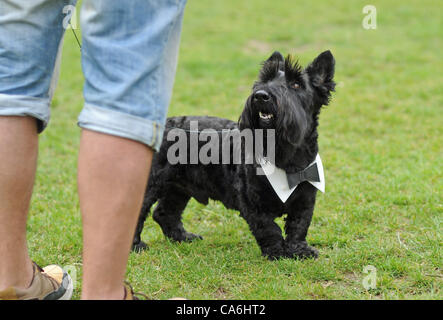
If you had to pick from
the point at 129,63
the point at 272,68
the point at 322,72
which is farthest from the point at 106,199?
the point at 322,72

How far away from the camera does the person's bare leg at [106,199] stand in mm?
1798

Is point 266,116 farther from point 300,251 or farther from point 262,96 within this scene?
point 300,251

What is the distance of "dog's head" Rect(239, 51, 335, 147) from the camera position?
9.94 feet

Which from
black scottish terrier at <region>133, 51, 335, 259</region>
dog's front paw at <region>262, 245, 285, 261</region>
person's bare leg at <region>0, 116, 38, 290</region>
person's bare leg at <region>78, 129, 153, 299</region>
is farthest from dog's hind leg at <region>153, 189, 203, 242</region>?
person's bare leg at <region>78, 129, 153, 299</region>

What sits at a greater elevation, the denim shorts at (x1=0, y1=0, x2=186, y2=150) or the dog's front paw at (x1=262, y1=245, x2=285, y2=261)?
the denim shorts at (x1=0, y1=0, x2=186, y2=150)

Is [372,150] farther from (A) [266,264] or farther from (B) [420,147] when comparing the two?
(A) [266,264]

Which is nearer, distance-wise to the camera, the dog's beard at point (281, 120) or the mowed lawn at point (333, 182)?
the mowed lawn at point (333, 182)

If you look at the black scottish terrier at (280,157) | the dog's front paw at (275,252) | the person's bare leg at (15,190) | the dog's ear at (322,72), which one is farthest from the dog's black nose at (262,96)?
the person's bare leg at (15,190)

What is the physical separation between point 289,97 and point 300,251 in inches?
34.2

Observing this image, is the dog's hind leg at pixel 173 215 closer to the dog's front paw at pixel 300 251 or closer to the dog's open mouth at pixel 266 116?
the dog's front paw at pixel 300 251

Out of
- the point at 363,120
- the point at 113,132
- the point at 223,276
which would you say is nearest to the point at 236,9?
the point at 363,120

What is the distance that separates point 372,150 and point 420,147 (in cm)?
45

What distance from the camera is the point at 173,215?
12.1 ft

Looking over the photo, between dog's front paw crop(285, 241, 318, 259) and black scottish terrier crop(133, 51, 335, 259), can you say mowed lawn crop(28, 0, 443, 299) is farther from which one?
black scottish terrier crop(133, 51, 335, 259)
